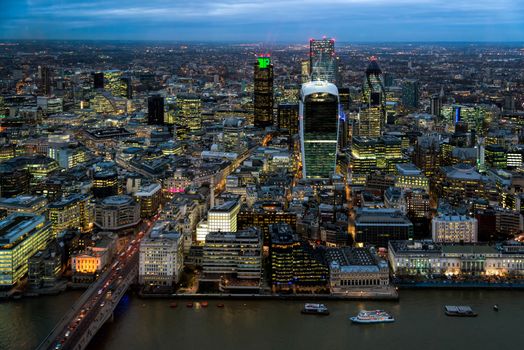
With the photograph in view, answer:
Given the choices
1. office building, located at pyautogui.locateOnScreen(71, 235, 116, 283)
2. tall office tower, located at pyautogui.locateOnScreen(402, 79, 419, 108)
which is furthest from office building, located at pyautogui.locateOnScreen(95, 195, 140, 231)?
tall office tower, located at pyautogui.locateOnScreen(402, 79, 419, 108)

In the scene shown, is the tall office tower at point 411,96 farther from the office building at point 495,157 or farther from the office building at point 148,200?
the office building at point 148,200

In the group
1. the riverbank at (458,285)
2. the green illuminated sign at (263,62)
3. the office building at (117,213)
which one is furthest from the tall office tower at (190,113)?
the riverbank at (458,285)

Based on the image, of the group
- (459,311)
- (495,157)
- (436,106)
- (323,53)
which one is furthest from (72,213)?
(323,53)

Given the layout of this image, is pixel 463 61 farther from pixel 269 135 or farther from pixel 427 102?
pixel 269 135

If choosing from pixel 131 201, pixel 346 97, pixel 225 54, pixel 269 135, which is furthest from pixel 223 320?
pixel 225 54

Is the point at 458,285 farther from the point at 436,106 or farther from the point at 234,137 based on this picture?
the point at 436,106
